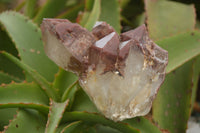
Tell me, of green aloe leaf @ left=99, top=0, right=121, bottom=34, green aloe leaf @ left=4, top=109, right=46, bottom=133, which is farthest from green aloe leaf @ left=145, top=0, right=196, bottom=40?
green aloe leaf @ left=4, top=109, right=46, bottom=133

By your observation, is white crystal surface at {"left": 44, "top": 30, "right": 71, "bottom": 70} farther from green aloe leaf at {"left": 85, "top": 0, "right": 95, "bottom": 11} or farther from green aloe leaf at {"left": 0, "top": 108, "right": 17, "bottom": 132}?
green aloe leaf at {"left": 85, "top": 0, "right": 95, "bottom": 11}

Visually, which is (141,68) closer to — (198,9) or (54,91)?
(54,91)

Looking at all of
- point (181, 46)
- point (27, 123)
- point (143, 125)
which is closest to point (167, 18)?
point (181, 46)

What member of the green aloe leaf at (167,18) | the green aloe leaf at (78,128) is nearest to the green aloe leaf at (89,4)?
the green aloe leaf at (167,18)

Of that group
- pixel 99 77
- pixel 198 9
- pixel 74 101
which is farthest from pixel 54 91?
pixel 198 9

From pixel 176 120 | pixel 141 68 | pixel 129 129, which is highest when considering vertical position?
pixel 141 68

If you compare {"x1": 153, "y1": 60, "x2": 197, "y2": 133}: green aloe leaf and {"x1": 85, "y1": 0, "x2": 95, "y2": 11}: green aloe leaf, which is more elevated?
{"x1": 85, "y1": 0, "x2": 95, "y2": 11}: green aloe leaf

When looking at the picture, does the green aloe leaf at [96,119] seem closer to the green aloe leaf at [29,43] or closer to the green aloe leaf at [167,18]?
the green aloe leaf at [29,43]
